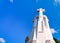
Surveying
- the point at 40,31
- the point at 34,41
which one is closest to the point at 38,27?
the point at 40,31

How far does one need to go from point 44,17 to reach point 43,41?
3631mm

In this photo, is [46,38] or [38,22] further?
[38,22]

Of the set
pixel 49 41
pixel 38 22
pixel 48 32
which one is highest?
pixel 38 22

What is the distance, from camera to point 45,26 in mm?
23344

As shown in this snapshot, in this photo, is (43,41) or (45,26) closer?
(43,41)

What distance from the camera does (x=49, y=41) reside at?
21.6m

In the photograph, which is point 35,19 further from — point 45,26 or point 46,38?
point 46,38

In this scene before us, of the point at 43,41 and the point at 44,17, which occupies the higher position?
the point at 44,17

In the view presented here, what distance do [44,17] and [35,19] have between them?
4.10 ft

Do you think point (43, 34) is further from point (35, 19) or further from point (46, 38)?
point (35, 19)

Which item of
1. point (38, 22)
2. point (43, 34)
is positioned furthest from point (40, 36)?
point (38, 22)

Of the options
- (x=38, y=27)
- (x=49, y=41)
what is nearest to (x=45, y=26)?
(x=38, y=27)

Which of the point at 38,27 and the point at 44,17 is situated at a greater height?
the point at 44,17

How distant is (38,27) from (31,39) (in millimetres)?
1819
